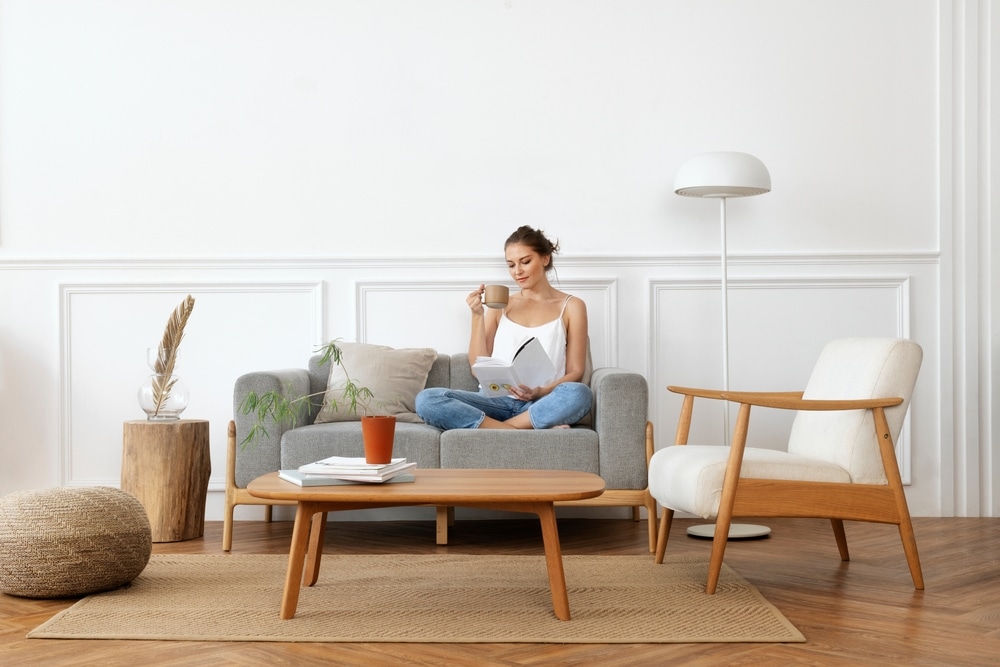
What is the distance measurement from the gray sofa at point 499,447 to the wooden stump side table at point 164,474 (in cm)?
24

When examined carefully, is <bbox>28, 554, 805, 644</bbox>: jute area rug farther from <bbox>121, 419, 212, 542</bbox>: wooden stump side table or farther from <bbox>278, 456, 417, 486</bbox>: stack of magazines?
<bbox>121, 419, 212, 542</bbox>: wooden stump side table

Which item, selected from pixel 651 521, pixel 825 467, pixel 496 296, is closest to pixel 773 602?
pixel 825 467

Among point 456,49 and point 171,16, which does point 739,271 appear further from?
point 171,16

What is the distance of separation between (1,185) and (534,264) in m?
2.56

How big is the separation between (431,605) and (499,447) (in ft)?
3.26

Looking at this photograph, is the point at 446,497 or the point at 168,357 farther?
the point at 168,357

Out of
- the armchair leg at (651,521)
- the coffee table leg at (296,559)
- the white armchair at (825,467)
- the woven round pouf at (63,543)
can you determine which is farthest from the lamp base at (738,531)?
the woven round pouf at (63,543)

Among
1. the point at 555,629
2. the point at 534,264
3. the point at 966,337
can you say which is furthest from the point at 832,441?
the point at 966,337

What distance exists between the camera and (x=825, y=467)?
2730mm

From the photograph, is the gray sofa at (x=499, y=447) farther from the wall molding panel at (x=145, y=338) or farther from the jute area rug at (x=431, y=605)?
the wall molding panel at (x=145, y=338)

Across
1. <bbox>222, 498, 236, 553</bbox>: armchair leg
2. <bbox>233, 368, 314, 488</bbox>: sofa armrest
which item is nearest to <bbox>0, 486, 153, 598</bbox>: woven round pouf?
<bbox>222, 498, 236, 553</bbox>: armchair leg

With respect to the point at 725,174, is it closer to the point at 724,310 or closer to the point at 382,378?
the point at 724,310

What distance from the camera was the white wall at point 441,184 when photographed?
4348mm

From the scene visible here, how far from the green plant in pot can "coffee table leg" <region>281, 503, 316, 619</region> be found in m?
0.23
